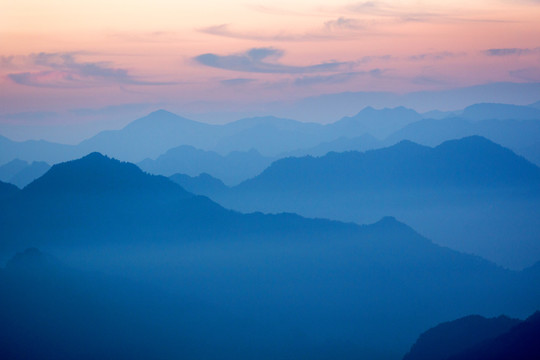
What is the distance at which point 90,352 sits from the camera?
14100 centimetres

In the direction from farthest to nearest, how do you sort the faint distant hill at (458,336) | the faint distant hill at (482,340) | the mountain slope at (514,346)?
the faint distant hill at (458,336) → the faint distant hill at (482,340) → the mountain slope at (514,346)

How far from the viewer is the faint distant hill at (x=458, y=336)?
116m

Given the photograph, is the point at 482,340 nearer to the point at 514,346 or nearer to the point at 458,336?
the point at 458,336

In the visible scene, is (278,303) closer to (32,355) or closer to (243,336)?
(243,336)

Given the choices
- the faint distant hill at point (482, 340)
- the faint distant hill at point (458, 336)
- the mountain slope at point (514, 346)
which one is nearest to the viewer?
the mountain slope at point (514, 346)

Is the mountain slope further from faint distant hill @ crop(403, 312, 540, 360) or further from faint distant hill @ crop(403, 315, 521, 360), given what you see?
faint distant hill @ crop(403, 315, 521, 360)

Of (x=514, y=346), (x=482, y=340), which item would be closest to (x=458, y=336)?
(x=482, y=340)

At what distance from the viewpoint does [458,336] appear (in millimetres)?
120938

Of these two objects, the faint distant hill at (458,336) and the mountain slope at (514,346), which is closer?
the mountain slope at (514,346)

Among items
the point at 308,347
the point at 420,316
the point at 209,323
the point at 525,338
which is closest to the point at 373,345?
the point at 308,347

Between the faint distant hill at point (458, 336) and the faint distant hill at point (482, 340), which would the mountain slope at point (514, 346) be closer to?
the faint distant hill at point (482, 340)

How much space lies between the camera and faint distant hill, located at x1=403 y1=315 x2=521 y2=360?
11569cm

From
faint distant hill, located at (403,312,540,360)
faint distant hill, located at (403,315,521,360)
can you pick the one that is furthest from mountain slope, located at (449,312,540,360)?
faint distant hill, located at (403,315,521,360)

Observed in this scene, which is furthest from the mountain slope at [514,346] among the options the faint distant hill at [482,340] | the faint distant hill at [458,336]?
the faint distant hill at [458,336]
